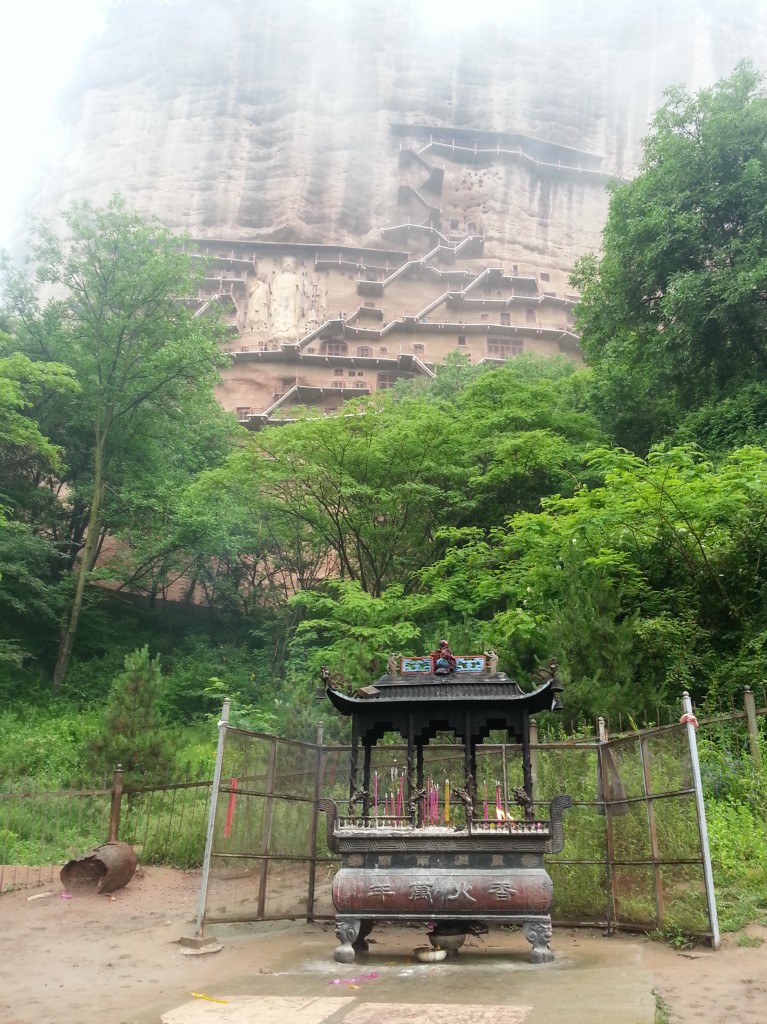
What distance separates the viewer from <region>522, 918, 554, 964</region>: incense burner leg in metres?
6.90

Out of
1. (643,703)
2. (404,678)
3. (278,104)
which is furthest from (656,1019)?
(278,104)

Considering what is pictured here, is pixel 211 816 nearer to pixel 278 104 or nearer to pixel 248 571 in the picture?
pixel 248 571

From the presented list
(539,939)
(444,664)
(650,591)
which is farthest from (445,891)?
(650,591)

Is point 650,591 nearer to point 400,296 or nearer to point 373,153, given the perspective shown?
point 400,296

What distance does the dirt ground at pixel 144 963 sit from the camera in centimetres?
557

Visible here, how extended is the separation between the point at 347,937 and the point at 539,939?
5.62 feet

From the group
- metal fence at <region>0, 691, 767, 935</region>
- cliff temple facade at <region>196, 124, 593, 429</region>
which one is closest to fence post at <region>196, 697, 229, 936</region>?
metal fence at <region>0, 691, 767, 935</region>

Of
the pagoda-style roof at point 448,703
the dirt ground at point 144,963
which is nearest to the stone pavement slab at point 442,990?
the dirt ground at point 144,963

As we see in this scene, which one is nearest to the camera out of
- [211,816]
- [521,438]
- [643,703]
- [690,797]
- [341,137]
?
[690,797]

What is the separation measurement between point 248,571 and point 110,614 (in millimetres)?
5321

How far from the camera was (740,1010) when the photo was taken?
5.11 m

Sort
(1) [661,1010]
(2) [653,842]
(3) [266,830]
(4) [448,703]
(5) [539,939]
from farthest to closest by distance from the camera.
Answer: (3) [266,830] → (4) [448,703] → (2) [653,842] → (5) [539,939] → (1) [661,1010]

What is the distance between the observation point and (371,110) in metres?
64.3

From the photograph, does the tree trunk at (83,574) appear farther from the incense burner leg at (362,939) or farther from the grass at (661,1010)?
the grass at (661,1010)
